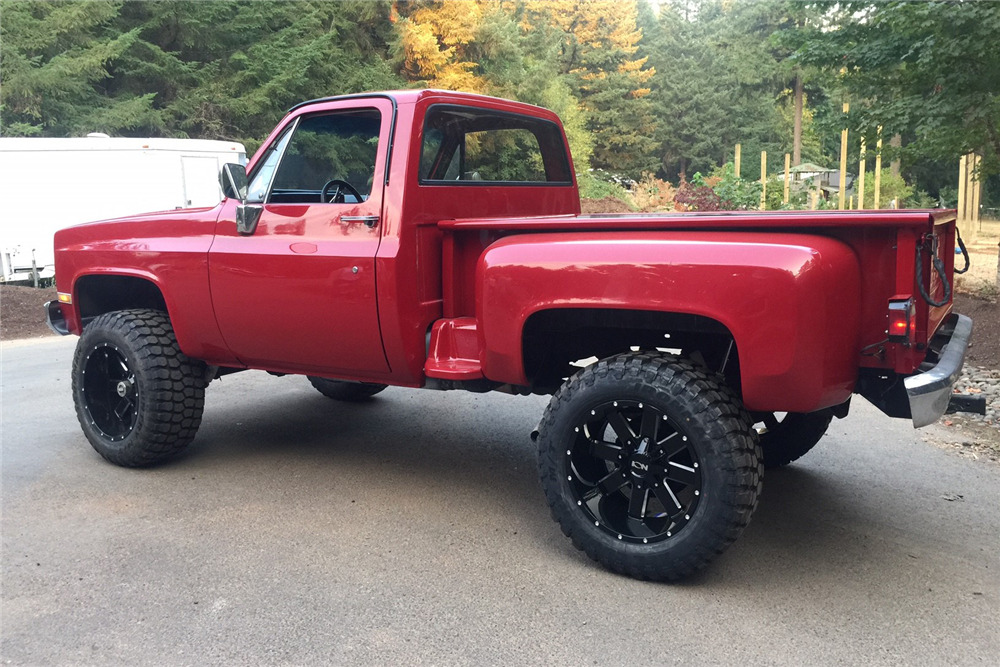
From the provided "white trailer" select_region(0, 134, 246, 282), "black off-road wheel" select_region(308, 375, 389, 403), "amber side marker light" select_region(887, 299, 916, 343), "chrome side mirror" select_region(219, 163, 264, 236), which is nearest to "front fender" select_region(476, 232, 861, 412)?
"amber side marker light" select_region(887, 299, 916, 343)

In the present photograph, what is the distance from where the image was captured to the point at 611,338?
4051mm

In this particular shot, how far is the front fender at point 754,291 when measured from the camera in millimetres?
3129

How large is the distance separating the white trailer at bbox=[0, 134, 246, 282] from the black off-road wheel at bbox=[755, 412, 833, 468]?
465 inches

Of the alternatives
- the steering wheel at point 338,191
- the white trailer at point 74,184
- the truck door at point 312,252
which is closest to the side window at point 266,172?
the truck door at point 312,252

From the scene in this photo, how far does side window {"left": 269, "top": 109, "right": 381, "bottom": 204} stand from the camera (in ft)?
14.5

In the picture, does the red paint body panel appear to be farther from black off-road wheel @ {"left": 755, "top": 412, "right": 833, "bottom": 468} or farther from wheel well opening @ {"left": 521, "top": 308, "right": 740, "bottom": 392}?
black off-road wheel @ {"left": 755, "top": 412, "right": 833, "bottom": 468}

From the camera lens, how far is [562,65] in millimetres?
46625

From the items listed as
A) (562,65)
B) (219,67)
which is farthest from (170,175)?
(562,65)

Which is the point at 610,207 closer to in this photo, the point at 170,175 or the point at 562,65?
the point at 170,175

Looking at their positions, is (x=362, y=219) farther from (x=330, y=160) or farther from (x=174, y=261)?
(x=174, y=261)

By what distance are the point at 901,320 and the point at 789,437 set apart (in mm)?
1666

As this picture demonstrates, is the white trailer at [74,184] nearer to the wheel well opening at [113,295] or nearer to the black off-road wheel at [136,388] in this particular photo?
the wheel well opening at [113,295]

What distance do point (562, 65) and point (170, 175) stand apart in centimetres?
3456

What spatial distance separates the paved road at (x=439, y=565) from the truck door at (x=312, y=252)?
76cm
